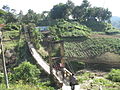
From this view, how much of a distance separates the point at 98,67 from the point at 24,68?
1153 cm

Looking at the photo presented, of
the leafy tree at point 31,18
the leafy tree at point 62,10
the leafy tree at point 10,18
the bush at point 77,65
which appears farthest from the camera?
the leafy tree at point 62,10

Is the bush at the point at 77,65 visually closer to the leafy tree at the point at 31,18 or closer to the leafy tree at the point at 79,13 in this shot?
the leafy tree at the point at 31,18

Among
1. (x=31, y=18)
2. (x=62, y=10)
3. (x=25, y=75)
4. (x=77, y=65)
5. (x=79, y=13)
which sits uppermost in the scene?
(x=62, y=10)

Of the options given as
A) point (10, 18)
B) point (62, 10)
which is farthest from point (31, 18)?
point (62, 10)

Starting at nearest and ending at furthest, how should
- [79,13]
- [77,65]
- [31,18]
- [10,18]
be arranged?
1. [77,65]
2. [10,18]
3. [31,18]
4. [79,13]

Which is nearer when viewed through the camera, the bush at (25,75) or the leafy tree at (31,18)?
the bush at (25,75)

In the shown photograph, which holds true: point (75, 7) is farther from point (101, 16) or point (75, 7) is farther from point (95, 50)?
point (95, 50)

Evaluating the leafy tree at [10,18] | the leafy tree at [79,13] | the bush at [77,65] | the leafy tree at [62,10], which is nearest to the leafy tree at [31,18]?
the leafy tree at [10,18]

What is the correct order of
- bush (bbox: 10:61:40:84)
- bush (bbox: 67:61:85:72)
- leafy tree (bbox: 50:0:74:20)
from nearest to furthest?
bush (bbox: 10:61:40:84) < bush (bbox: 67:61:85:72) < leafy tree (bbox: 50:0:74:20)

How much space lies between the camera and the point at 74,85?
9.45m

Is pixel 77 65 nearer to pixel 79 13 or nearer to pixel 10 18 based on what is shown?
pixel 10 18

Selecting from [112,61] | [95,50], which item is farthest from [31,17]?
[112,61]

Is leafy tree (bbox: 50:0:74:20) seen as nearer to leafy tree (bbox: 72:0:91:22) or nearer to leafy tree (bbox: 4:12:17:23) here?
leafy tree (bbox: 72:0:91:22)

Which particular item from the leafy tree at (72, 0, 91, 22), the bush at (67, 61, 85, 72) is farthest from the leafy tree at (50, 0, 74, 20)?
the bush at (67, 61, 85, 72)
